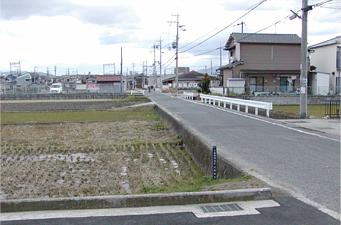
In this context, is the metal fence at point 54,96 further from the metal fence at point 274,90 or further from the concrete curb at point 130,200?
the concrete curb at point 130,200

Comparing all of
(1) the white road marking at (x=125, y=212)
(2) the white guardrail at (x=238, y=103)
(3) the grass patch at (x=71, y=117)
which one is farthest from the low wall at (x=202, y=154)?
(3) the grass patch at (x=71, y=117)

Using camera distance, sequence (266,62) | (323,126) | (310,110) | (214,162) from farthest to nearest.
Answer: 1. (266,62)
2. (310,110)
3. (323,126)
4. (214,162)

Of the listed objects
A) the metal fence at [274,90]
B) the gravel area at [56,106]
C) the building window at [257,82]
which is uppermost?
the building window at [257,82]

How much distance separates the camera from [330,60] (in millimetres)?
54219

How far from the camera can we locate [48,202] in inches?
260

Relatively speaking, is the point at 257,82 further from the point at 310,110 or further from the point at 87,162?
the point at 87,162

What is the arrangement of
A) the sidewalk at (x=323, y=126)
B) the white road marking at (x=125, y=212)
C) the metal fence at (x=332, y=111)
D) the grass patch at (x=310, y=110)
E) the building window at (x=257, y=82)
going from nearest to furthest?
the white road marking at (x=125, y=212) < the sidewalk at (x=323, y=126) < the metal fence at (x=332, y=111) < the grass patch at (x=310, y=110) < the building window at (x=257, y=82)

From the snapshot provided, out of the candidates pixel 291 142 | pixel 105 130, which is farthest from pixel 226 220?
pixel 105 130

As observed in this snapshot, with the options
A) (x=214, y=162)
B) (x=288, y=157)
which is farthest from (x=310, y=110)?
(x=214, y=162)

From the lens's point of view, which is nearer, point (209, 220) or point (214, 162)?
point (209, 220)

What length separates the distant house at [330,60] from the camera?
172 feet

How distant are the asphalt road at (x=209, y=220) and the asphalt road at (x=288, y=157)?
0.50 metres

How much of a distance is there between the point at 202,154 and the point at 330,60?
4505 centimetres

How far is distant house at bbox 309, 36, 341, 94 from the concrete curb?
4791 centimetres
